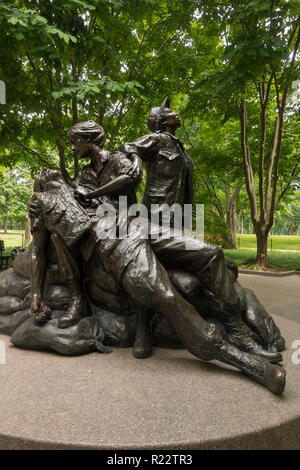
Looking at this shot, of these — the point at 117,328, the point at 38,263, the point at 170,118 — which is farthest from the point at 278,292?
the point at 38,263

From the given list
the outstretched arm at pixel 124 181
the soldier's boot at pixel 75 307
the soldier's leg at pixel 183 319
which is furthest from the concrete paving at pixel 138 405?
the outstretched arm at pixel 124 181

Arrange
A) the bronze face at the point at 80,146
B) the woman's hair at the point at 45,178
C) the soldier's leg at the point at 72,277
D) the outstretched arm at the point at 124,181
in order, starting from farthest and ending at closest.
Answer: the bronze face at the point at 80,146 → the woman's hair at the point at 45,178 → the outstretched arm at the point at 124,181 → the soldier's leg at the point at 72,277

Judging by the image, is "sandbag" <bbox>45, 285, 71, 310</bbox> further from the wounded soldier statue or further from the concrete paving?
the concrete paving

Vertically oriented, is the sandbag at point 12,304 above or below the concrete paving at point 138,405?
above

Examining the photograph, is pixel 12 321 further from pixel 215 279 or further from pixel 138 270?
pixel 215 279

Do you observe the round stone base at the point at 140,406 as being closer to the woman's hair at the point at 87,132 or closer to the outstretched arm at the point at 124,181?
the outstretched arm at the point at 124,181

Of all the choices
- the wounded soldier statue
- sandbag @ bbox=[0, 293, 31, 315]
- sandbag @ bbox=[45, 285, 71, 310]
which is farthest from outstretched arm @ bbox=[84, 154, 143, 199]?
sandbag @ bbox=[0, 293, 31, 315]

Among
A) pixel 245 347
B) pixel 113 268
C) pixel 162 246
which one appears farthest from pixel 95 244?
pixel 245 347

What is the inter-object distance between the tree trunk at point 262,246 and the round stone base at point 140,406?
857 centimetres

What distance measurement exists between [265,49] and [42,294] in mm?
4616

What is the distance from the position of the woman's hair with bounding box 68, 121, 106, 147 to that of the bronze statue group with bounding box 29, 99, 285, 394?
11 millimetres

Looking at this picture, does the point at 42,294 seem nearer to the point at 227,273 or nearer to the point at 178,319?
the point at 178,319

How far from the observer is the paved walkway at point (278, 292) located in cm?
575

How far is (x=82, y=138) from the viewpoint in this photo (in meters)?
3.54
